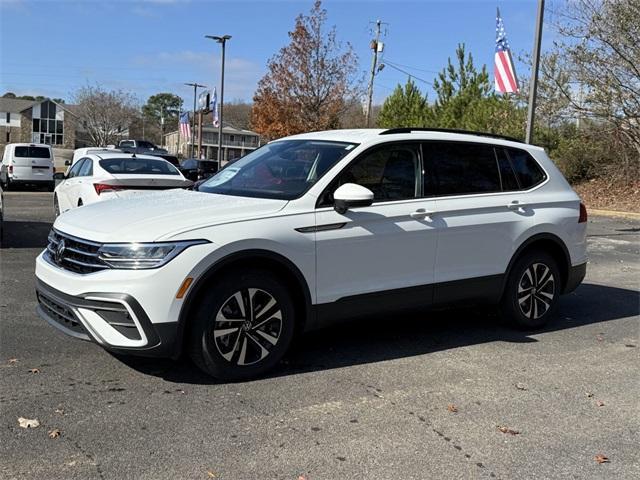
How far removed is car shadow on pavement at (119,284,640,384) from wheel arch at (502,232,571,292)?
558mm

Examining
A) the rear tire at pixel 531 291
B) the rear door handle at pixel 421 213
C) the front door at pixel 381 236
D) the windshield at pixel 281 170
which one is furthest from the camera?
the rear tire at pixel 531 291

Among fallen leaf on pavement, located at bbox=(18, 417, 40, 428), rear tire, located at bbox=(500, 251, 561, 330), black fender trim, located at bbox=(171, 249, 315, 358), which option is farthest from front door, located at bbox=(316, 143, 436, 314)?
fallen leaf on pavement, located at bbox=(18, 417, 40, 428)

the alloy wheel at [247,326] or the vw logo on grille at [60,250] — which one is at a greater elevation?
the vw logo on grille at [60,250]

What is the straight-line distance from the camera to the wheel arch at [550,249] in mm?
5898

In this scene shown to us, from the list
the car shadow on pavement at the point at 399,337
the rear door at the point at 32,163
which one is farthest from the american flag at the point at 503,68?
the rear door at the point at 32,163

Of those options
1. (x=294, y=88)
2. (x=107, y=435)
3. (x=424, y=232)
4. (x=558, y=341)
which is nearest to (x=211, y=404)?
(x=107, y=435)

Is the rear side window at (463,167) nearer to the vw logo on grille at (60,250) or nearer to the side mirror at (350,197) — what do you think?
the side mirror at (350,197)

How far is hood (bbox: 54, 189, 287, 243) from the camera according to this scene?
13.8 ft

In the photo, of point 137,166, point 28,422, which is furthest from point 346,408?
point 137,166

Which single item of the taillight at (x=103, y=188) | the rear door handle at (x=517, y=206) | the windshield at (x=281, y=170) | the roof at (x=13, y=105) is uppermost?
the roof at (x=13, y=105)

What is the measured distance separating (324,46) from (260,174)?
28014 millimetres

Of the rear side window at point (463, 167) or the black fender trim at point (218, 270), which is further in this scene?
the rear side window at point (463, 167)

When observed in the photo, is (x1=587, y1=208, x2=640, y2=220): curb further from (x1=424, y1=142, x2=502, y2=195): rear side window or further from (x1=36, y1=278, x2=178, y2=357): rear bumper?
(x1=36, y1=278, x2=178, y2=357): rear bumper

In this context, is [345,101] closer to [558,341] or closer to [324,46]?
[324,46]
